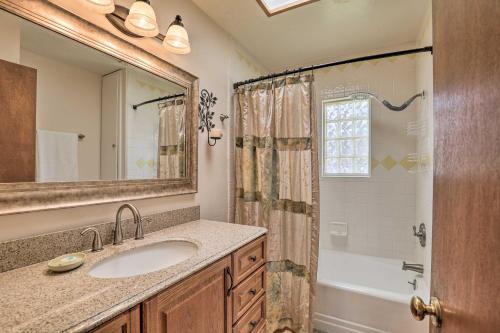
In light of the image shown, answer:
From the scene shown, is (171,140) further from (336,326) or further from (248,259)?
(336,326)

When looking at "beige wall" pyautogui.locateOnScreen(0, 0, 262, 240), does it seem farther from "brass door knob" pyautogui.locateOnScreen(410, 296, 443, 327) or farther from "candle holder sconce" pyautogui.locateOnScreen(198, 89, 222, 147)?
"brass door knob" pyautogui.locateOnScreen(410, 296, 443, 327)

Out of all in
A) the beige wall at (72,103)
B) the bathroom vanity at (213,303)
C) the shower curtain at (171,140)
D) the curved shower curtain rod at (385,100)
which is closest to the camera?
the bathroom vanity at (213,303)

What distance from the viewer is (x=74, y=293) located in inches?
25.6

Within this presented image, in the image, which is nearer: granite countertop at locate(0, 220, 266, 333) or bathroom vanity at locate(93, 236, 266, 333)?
granite countertop at locate(0, 220, 266, 333)

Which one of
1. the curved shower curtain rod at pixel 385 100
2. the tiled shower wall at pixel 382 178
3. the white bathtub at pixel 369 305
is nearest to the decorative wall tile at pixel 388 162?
the tiled shower wall at pixel 382 178

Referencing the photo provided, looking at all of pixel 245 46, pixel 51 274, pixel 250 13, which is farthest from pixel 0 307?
pixel 245 46

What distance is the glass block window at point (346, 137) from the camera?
7.66 feet

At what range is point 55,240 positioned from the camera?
0.91 metres

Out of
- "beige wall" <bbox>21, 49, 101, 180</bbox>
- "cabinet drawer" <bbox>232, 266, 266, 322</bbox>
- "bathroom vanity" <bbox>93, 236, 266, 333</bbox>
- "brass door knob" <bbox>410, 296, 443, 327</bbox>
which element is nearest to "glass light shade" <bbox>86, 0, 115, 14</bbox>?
"beige wall" <bbox>21, 49, 101, 180</bbox>

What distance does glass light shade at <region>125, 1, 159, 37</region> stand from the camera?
3.59 feet

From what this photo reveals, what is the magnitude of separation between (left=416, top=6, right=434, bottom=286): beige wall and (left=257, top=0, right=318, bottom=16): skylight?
100 cm

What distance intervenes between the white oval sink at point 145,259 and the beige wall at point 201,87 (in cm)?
22

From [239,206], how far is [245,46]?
158cm

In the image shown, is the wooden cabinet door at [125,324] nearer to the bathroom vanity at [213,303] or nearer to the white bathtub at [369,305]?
the bathroom vanity at [213,303]
